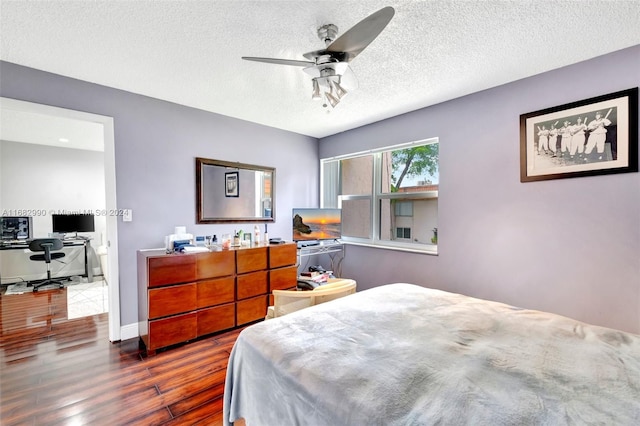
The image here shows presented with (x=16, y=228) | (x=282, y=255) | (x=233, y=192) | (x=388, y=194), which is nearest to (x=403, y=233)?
(x=388, y=194)

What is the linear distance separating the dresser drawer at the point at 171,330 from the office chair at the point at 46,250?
3456mm

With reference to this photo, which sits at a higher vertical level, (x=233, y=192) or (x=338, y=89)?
(x=338, y=89)

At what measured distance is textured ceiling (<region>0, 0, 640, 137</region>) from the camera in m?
1.65

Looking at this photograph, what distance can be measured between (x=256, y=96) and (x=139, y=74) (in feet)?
3.41

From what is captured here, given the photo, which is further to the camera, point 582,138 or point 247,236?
point 247,236

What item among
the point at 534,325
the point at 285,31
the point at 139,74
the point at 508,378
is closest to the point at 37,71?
the point at 139,74

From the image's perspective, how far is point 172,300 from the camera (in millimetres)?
2588

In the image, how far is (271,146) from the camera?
3.97 m

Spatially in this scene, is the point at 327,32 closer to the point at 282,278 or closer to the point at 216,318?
the point at 282,278

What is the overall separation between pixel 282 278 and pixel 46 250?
13.4 feet

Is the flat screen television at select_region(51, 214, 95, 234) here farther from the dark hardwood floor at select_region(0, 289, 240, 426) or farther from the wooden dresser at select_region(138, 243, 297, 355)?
the wooden dresser at select_region(138, 243, 297, 355)

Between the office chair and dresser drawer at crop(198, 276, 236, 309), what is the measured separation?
11.7 feet

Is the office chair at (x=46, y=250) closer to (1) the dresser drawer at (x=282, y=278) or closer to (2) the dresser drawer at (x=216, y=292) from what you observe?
(2) the dresser drawer at (x=216, y=292)

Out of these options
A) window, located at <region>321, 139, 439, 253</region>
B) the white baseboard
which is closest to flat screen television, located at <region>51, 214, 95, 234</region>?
the white baseboard
